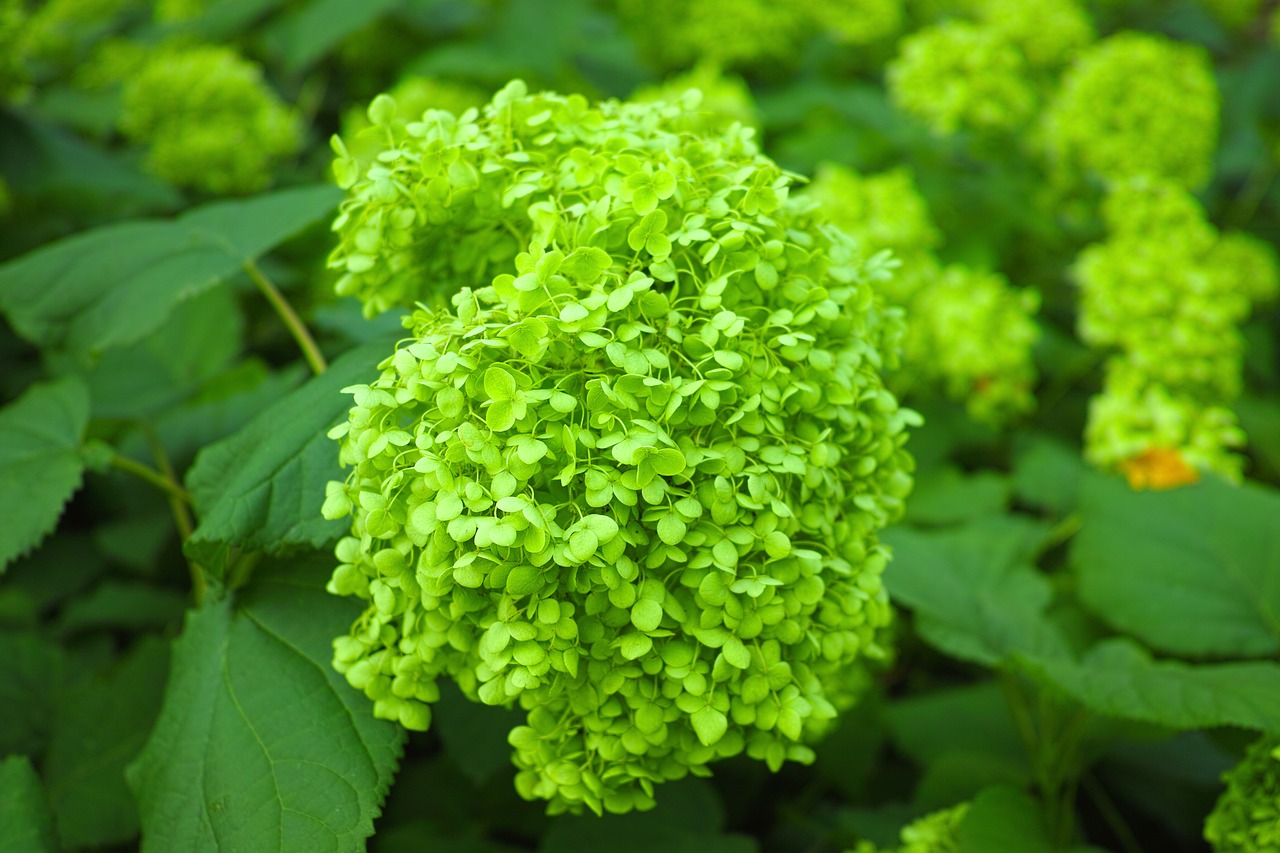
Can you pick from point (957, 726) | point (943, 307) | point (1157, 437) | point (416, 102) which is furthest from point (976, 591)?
point (416, 102)

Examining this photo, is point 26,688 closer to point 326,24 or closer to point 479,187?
point 479,187

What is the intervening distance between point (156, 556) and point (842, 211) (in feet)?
7.03

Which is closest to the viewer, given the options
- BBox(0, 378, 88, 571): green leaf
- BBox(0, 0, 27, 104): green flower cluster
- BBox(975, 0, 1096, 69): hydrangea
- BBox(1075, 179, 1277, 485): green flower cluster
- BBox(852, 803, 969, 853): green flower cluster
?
BBox(0, 378, 88, 571): green leaf

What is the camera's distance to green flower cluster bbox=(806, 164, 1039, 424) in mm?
2693

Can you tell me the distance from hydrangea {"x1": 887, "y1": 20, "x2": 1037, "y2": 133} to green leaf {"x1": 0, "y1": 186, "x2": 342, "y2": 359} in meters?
2.06

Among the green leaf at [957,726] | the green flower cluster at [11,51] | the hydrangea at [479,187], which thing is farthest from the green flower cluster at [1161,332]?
the green flower cluster at [11,51]

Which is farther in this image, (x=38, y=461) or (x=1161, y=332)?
(x=1161, y=332)

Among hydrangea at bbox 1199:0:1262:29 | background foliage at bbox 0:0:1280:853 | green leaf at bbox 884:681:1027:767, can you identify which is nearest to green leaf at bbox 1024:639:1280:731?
background foliage at bbox 0:0:1280:853

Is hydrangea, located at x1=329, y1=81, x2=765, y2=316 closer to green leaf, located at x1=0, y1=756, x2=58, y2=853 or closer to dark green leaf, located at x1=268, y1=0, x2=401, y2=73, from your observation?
green leaf, located at x1=0, y1=756, x2=58, y2=853

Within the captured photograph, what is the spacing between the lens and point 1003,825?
1.55m

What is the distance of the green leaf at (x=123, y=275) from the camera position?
1.71 meters

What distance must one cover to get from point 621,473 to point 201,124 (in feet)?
8.73

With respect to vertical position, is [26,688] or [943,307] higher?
[943,307]

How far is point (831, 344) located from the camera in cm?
127
